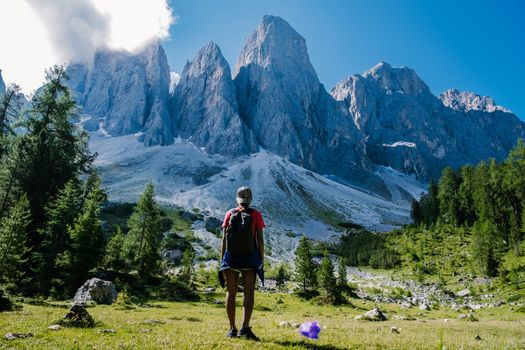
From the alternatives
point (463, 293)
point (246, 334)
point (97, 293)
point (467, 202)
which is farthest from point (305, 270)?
point (467, 202)

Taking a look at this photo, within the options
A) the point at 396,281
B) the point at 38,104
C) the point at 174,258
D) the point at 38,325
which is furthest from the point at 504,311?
the point at 174,258

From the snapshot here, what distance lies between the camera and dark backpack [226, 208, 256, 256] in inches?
317

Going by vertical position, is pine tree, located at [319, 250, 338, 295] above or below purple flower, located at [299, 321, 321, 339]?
below

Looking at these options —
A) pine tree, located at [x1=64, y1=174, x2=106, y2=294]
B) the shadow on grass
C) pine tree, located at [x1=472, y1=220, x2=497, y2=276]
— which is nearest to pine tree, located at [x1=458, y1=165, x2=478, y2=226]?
pine tree, located at [x1=472, y1=220, x2=497, y2=276]

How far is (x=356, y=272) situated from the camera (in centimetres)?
6350

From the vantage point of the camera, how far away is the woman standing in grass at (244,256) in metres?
8.05

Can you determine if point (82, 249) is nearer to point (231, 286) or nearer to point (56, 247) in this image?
point (56, 247)

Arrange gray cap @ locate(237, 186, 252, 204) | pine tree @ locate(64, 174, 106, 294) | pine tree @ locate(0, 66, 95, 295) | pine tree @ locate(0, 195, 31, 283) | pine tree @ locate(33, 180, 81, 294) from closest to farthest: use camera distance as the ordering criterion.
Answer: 1. gray cap @ locate(237, 186, 252, 204)
2. pine tree @ locate(0, 195, 31, 283)
3. pine tree @ locate(33, 180, 81, 294)
4. pine tree @ locate(64, 174, 106, 294)
5. pine tree @ locate(0, 66, 95, 295)

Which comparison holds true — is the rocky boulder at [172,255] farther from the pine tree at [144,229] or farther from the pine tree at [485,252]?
the pine tree at [485,252]

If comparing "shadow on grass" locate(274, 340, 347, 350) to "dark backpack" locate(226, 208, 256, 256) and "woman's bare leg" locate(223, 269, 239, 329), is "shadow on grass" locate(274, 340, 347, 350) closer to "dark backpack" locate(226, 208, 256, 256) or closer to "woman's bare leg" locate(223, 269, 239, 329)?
"woman's bare leg" locate(223, 269, 239, 329)

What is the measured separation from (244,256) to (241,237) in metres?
0.47

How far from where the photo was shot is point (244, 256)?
26.6 feet

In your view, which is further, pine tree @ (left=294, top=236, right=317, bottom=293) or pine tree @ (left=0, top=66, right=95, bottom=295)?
pine tree @ (left=294, top=236, right=317, bottom=293)

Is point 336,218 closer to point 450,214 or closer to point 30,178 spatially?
point 450,214
